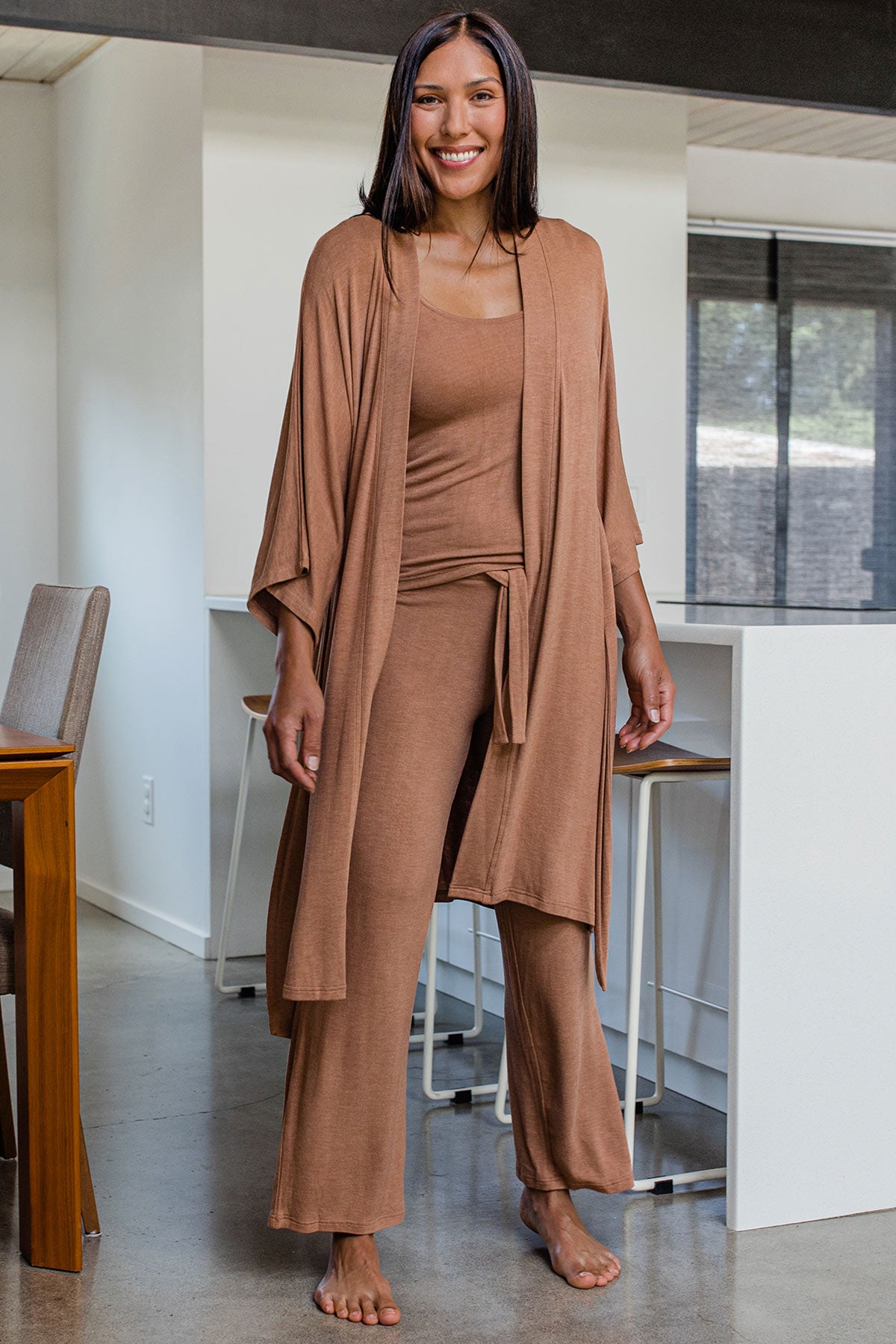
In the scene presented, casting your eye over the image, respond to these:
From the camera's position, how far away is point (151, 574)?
4.36 m

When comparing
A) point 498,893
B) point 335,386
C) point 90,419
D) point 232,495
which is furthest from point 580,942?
point 90,419

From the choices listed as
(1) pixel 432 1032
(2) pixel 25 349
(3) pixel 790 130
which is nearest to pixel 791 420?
(3) pixel 790 130

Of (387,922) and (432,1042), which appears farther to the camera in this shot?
(432,1042)

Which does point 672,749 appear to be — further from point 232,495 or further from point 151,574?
point 151,574

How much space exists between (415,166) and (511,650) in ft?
2.01

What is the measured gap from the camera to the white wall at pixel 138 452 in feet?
13.4

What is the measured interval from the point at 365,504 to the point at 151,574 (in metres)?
2.46

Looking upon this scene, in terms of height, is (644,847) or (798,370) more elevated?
(798,370)

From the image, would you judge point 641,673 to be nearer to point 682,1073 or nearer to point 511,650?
point 511,650

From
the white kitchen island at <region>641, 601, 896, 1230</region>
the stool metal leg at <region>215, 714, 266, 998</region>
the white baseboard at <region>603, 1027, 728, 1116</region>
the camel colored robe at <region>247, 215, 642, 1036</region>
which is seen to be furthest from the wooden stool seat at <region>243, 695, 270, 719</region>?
the camel colored robe at <region>247, 215, 642, 1036</region>

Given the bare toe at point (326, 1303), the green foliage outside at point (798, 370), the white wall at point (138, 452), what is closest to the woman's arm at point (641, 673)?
the bare toe at point (326, 1303)

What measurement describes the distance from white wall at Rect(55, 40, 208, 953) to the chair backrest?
1498mm

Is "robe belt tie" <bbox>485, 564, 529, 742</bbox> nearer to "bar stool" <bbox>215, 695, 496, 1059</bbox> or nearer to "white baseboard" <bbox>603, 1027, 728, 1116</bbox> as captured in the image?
"bar stool" <bbox>215, 695, 496, 1059</bbox>

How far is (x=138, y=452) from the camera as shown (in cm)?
442
